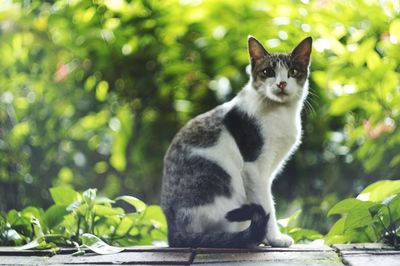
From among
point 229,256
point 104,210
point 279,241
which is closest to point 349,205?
point 279,241

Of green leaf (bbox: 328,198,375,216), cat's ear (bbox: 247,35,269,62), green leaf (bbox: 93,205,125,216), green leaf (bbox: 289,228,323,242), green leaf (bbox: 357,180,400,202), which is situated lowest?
green leaf (bbox: 289,228,323,242)

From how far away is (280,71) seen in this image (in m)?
2.54

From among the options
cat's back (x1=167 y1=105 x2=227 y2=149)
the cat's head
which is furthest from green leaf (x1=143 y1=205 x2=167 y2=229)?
the cat's head

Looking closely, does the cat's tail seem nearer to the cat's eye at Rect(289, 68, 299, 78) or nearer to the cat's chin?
the cat's chin

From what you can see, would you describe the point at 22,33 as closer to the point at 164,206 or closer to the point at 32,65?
the point at 32,65

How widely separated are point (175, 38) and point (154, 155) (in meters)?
0.83

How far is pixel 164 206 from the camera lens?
254 centimetres

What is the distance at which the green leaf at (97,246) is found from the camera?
2270mm

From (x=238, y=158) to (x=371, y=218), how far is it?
569 millimetres

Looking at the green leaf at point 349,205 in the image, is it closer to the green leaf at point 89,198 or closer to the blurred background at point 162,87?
the blurred background at point 162,87

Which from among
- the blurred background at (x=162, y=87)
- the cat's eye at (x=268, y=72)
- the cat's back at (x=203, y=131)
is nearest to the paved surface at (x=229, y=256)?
the cat's back at (x=203, y=131)

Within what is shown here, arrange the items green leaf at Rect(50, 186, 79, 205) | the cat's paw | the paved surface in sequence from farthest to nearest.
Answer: green leaf at Rect(50, 186, 79, 205), the cat's paw, the paved surface

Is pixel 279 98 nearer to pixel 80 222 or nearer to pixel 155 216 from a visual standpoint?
pixel 155 216

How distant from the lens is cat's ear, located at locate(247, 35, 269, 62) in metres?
2.60
